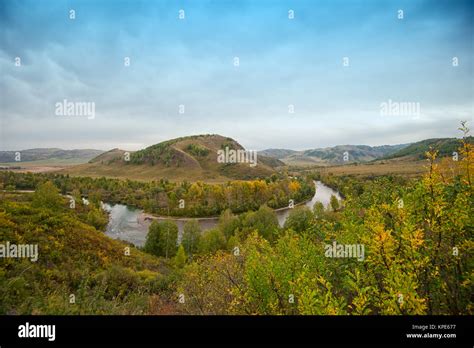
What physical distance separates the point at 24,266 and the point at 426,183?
14867 millimetres

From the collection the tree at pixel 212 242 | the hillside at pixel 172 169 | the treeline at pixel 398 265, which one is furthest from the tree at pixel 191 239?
the hillside at pixel 172 169

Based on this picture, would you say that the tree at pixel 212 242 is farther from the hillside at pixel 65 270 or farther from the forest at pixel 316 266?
the forest at pixel 316 266

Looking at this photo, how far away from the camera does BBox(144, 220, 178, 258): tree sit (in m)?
38.2

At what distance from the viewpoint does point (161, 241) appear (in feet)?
126

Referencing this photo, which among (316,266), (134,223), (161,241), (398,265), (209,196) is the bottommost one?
(134,223)

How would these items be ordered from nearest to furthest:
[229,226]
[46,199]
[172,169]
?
1. [46,199]
2. [229,226]
3. [172,169]

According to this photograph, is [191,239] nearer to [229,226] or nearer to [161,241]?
[161,241]

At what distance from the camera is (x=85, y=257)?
57.0ft

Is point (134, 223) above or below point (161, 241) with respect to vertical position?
below

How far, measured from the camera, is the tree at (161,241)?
3819 cm

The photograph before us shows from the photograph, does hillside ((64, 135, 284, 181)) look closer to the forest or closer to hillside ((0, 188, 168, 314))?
hillside ((0, 188, 168, 314))

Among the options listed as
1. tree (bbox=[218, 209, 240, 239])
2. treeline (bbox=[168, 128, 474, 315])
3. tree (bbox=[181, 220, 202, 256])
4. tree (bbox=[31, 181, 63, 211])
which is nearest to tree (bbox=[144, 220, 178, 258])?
tree (bbox=[181, 220, 202, 256])

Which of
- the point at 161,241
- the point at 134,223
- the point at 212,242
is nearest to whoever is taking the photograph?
the point at 212,242

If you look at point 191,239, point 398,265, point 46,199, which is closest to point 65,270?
point 398,265
